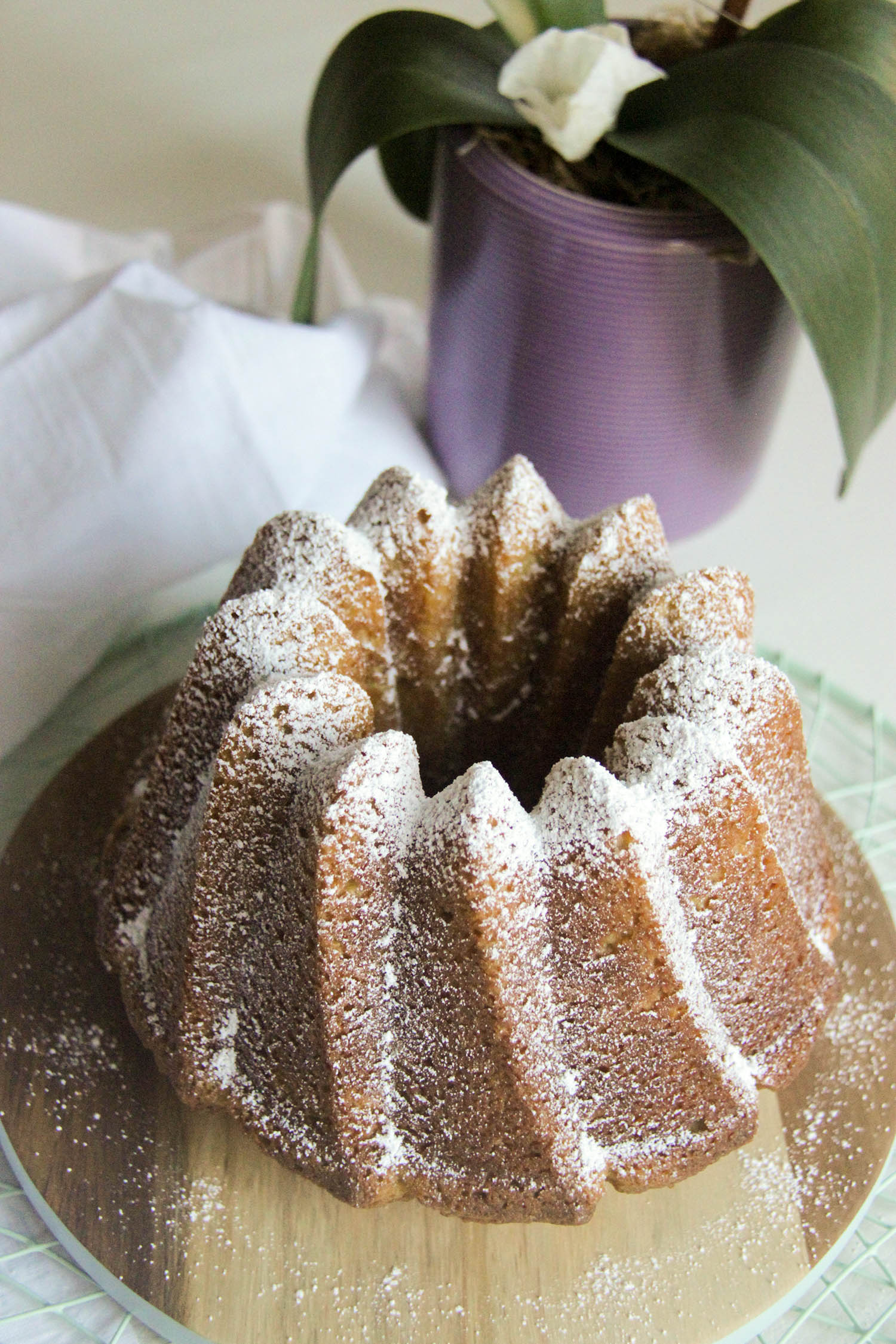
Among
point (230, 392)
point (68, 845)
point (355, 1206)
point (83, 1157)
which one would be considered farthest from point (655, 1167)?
point (230, 392)

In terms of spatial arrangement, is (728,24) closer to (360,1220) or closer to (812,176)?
(812,176)

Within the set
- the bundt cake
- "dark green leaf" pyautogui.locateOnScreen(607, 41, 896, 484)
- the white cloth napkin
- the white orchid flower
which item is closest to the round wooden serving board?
the bundt cake

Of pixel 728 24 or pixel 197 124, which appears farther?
pixel 197 124

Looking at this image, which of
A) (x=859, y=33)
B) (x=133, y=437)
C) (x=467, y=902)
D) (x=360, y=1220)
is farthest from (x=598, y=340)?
(x=360, y=1220)

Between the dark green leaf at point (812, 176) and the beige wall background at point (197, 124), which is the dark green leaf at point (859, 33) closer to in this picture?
the dark green leaf at point (812, 176)

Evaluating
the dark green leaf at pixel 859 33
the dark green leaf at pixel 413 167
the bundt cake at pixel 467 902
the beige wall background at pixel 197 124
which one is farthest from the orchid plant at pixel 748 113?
the beige wall background at pixel 197 124

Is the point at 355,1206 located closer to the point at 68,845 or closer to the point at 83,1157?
the point at 83,1157

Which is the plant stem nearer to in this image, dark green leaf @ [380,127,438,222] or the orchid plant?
the orchid plant
